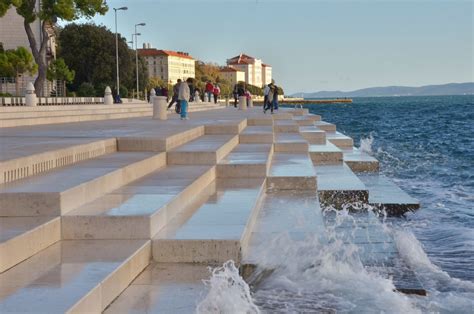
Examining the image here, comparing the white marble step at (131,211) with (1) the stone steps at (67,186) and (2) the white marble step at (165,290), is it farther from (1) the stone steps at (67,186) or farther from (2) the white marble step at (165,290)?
(2) the white marble step at (165,290)

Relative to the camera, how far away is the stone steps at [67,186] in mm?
5449

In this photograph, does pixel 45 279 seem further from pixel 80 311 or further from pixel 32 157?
pixel 32 157

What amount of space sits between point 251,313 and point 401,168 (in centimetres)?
1644

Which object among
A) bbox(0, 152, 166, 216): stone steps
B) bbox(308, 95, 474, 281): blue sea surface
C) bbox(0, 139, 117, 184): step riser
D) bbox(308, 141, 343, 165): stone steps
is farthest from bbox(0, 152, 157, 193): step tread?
bbox(308, 141, 343, 165): stone steps

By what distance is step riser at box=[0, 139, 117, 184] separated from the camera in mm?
6340

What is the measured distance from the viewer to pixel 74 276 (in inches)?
174

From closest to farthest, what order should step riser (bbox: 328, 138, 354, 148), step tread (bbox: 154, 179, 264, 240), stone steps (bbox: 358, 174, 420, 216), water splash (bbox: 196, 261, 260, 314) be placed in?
1. water splash (bbox: 196, 261, 260, 314)
2. step tread (bbox: 154, 179, 264, 240)
3. stone steps (bbox: 358, 174, 420, 216)
4. step riser (bbox: 328, 138, 354, 148)

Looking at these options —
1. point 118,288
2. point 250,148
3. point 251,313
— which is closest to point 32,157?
point 118,288

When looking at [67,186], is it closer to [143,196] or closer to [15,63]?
[143,196]

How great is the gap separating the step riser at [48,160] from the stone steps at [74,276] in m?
1.35

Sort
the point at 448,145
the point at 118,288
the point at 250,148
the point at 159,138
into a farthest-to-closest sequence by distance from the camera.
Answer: the point at 448,145 → the point at 250,148 → the point at 159,138 → the point at 118,288

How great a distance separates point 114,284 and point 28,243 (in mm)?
796

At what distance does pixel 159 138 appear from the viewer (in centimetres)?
978

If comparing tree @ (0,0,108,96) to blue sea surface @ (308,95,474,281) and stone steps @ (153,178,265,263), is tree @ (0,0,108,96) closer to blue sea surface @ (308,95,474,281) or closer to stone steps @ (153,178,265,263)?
blue sea surface @ (308,95,474,281)
